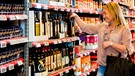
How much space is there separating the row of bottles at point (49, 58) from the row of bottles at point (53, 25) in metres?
0.20

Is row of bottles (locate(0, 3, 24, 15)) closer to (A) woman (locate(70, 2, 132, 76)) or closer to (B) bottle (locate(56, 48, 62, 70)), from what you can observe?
(B) bottle (locate(56, 48, 62, 70))

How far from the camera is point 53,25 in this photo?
11.0 feet

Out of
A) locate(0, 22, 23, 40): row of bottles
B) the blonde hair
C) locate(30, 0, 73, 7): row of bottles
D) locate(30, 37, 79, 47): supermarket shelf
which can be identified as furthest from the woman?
locate(0, 22, 23, 40): row of bottles

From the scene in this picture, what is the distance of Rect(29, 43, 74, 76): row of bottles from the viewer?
2992mm

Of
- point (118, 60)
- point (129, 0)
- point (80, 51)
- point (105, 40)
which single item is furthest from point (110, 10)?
point (129, 0)

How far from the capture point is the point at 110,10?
3.16 metres

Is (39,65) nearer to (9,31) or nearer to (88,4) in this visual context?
(9,31)

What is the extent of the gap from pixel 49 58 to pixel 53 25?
450mm

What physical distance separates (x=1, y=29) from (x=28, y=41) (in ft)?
1.27

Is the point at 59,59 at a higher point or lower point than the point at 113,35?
lower

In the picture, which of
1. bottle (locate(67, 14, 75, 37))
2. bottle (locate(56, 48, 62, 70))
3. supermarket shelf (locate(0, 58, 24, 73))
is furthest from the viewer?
bottle (locate(67, 14, 75, 37))

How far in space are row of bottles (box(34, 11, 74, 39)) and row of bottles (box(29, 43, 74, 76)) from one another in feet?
0.67

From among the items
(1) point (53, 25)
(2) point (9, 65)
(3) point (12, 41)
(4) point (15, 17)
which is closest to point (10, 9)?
(4) point (15, 17)

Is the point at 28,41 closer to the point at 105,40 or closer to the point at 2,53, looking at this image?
the point at 2,53
